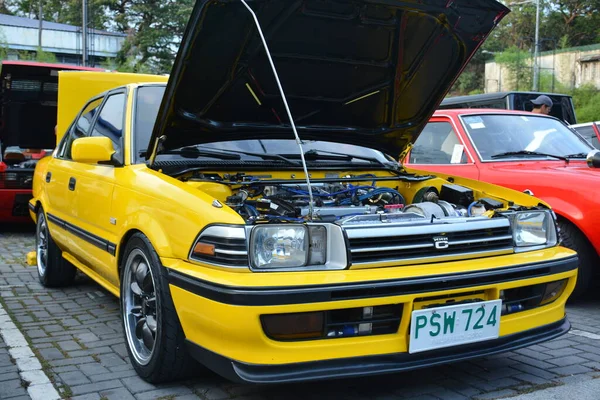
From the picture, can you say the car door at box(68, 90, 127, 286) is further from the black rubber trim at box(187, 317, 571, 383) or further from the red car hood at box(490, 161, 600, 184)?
the red car hood at box(490, 161, 600, 184)

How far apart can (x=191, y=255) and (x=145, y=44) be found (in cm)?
3356

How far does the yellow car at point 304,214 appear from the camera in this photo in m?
2.80

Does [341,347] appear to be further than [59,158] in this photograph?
No

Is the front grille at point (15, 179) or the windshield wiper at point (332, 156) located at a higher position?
the windshield wiper at point (332, 156)

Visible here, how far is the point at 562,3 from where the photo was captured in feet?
183

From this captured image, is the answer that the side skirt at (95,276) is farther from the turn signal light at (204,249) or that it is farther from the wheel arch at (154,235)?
the turn signal light at (204,249)

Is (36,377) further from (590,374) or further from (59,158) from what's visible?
(590,374)

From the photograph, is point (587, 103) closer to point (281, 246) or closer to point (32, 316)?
point (32, 316)

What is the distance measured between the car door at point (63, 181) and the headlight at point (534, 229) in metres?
3.03

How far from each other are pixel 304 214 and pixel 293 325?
735 millimetres

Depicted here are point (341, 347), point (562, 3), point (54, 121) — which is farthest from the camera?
point (562, 3)

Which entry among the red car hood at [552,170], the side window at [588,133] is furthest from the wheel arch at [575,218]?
the side window at [588,133]

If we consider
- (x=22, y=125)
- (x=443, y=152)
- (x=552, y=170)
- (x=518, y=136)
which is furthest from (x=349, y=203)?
(x=22, y=125)

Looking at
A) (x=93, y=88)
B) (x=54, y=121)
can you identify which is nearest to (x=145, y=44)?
(x=54, y=121)
